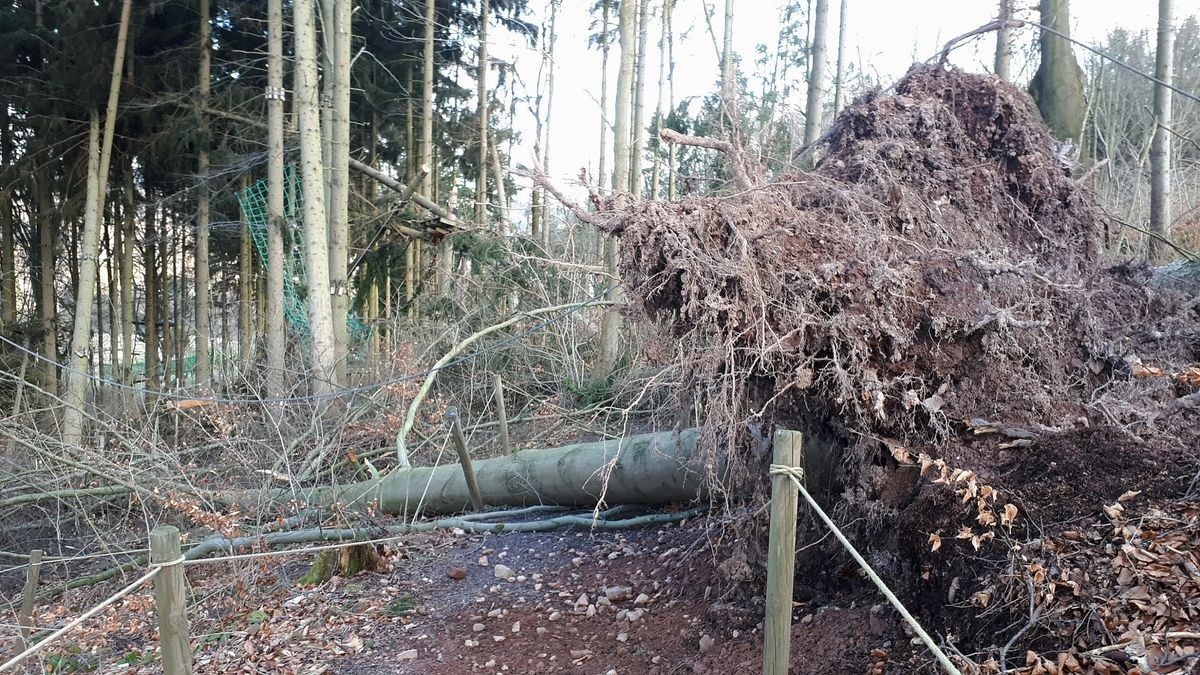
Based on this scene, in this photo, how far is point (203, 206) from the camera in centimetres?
1271

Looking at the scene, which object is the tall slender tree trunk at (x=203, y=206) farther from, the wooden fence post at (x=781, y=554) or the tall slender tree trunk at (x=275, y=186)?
the wooden fence post at (x=781, y=554)

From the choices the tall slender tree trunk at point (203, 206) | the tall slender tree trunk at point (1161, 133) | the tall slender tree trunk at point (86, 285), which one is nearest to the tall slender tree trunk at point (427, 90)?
the tall slender tree trunk at point (203, 206)

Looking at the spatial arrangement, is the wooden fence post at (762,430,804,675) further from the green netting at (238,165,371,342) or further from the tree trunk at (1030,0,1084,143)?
the green netting at (238,165,371,342)

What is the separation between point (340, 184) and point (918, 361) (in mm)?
8386

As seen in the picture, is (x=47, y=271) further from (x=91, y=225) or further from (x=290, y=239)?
(x=290, y=239)

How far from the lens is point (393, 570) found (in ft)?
18.9

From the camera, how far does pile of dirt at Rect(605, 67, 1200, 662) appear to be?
3201 millimetres

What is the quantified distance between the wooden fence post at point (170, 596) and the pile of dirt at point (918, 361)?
6.85 feet

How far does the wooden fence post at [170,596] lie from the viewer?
106 inches

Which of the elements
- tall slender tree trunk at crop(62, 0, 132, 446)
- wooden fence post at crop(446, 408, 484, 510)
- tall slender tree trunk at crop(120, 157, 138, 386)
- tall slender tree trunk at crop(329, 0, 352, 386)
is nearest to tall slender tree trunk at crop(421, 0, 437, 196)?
tall slender tree trunk at crop(329, 0, 352, 386)

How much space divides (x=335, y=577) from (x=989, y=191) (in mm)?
4978

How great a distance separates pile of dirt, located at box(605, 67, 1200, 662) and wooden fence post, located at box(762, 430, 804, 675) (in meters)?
0.72

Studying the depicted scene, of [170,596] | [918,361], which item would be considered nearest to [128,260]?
[170,596]

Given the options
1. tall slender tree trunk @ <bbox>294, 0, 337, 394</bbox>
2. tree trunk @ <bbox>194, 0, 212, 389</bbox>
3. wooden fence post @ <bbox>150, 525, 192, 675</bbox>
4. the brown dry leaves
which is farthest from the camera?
tree trunk @ <bbox>194, 0, 212, 389</bbox>
